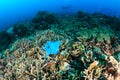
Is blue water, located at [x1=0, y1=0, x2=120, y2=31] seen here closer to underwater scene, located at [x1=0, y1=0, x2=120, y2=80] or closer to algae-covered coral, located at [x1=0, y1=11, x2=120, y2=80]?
underwater scene, located at [x1=0, y1=0, x2=120, y2=80]

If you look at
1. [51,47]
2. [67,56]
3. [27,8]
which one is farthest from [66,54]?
[27,8]

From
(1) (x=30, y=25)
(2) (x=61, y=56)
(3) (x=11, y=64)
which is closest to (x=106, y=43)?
(2) (x=61, y=56)

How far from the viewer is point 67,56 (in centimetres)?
581

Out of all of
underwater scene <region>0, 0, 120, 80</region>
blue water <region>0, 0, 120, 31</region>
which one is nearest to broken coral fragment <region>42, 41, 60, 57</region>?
underwater scene <region>0, 0, 120, 80</region>

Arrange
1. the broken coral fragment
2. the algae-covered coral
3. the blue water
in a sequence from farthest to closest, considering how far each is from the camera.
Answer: the blue water → the broken coral fragment → the algae-covered coral

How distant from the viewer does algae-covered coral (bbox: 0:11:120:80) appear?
5.14 meters

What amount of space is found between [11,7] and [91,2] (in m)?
4.40

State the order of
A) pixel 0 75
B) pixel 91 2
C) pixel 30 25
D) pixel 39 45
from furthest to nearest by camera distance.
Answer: pixel 91 2 → pixel 30 25 → pixel 39 45 → pixel 0 75

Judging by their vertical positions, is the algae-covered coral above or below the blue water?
below

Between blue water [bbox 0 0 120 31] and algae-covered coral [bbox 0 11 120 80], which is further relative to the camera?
blue water [bbox 0 0 120 31]

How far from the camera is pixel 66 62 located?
18.4 feet

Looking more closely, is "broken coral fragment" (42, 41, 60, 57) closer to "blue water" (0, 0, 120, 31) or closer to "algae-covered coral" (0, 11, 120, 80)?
"algae-covered coral" (0, 11, 120, 80)

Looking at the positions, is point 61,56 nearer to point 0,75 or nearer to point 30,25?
point 0,75

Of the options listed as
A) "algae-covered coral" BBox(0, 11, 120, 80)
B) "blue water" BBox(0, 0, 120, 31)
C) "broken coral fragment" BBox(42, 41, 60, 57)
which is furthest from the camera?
"blue water" BBox(0, 0, 120, 31)
